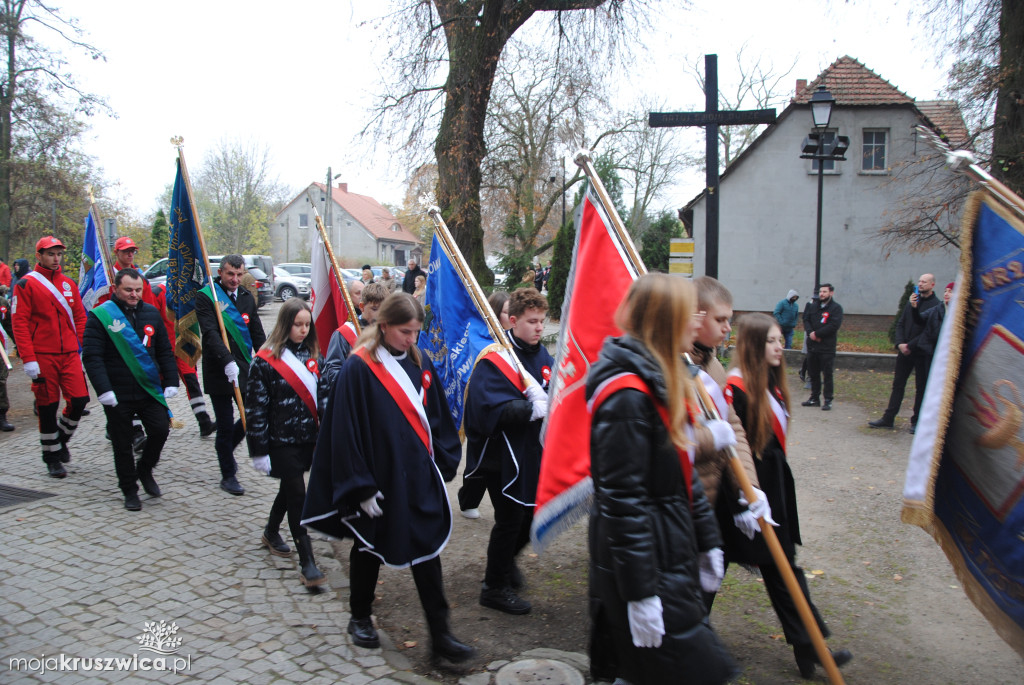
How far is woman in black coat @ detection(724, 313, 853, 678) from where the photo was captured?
344 centimetres

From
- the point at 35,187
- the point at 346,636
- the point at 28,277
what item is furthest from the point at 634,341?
the point at 35,187

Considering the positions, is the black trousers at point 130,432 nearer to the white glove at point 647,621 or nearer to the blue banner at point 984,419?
the white glove at point 647,621

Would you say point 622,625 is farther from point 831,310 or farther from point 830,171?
point 830,171

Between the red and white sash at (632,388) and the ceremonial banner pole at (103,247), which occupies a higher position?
the ceremonial banner pole at (103,247)

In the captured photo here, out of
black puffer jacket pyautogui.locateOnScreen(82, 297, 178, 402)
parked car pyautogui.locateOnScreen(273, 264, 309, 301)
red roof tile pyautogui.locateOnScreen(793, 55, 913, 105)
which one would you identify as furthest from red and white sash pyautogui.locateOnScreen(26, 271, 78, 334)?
parked car pyautogui.locateOnScreen(273, 264, 309, 301)

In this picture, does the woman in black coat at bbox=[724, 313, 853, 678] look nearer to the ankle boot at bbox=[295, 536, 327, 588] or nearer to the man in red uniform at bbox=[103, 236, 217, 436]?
the ankle boot at bbox=[295, 536, 327, 588]

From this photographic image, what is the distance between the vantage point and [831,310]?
1063 cm

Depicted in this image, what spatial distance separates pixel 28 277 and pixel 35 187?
49.1 feet

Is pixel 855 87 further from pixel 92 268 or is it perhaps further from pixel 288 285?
pixel 288 285

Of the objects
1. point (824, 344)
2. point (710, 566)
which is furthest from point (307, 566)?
point (824, 344)

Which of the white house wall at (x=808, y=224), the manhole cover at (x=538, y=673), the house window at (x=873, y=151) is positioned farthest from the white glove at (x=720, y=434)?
the house window at (x=873, y=151)

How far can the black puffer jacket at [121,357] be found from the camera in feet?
18.5

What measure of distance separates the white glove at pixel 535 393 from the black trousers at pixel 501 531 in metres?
0.50

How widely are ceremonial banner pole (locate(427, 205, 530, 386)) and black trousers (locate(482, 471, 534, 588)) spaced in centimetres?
63
